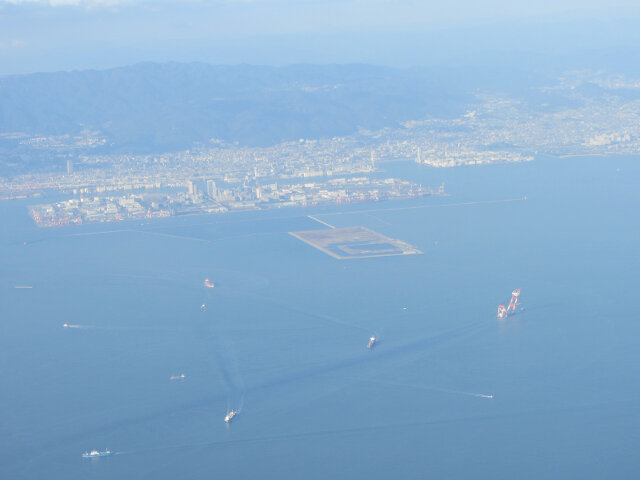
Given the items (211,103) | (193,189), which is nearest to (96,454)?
(193,189)

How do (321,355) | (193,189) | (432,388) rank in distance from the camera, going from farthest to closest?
(193,189)
(321,355)
(432,388)

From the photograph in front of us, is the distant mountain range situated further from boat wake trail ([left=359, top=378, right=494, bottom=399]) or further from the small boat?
the small boat

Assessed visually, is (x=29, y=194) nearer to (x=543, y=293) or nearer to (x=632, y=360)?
(x=543, y=293)

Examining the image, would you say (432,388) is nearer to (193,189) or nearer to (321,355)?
(321,355)

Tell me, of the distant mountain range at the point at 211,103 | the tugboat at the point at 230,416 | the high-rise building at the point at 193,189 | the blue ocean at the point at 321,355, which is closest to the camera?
the blue ocean at the point at 321,355

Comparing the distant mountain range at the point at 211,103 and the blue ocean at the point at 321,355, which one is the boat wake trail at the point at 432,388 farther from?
the distant mountain range at the point at 211,103

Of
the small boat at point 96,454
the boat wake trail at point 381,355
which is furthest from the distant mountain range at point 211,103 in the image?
the small boat at point 96,454

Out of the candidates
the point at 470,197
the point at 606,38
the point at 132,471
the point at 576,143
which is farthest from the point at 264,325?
the point at 606,38
